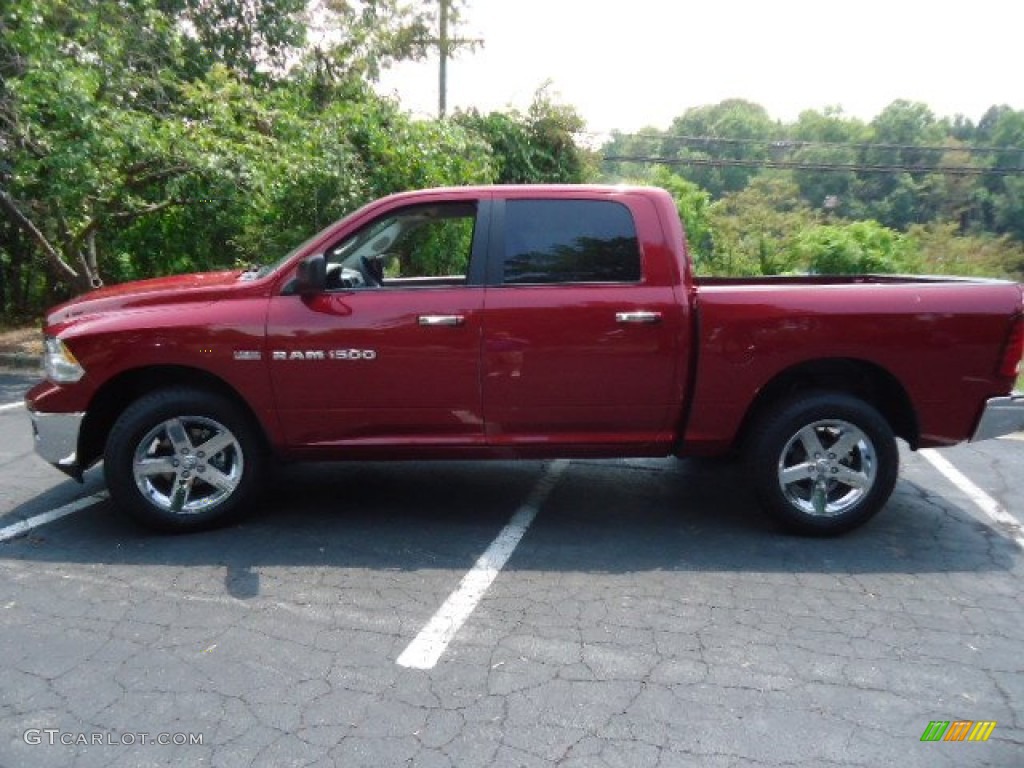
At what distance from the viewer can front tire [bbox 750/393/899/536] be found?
4.29m

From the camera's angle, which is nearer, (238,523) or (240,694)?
(240,694)

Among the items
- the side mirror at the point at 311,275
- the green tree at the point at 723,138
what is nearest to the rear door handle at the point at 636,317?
the side mirror at the point at 311,275

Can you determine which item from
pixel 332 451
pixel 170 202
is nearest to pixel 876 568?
pixel 332 451

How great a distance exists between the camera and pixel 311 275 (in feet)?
13.5

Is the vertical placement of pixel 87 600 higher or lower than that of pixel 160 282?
lower

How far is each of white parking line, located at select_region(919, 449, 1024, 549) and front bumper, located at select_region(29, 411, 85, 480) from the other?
5177mm

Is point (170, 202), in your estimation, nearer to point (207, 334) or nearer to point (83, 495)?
point (83, 495)

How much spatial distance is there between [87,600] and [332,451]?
4.48ft

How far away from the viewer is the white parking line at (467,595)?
3189 mm

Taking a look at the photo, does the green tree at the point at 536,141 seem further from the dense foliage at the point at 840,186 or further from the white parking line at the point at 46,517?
the white parking line at the point at 46,517

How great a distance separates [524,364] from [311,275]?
1.21 metres

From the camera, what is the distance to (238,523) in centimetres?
452

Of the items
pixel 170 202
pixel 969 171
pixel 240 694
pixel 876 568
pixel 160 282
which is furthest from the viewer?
pixel 969 171

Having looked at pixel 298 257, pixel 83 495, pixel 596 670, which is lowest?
pixel 83 495
